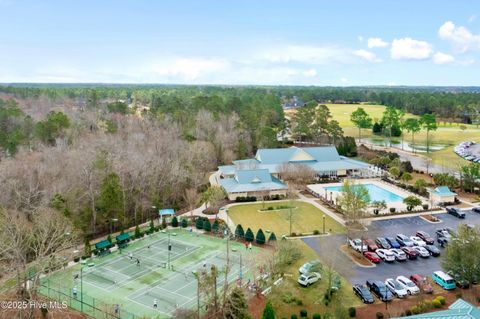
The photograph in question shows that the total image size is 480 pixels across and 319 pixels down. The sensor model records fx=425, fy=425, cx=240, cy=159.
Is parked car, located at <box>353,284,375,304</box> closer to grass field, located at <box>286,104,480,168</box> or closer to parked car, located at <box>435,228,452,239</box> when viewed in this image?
parked car, located at <box>435,228,452,239</box>

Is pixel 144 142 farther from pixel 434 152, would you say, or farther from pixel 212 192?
pixel 434 152

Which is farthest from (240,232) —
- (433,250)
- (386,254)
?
(433,250)

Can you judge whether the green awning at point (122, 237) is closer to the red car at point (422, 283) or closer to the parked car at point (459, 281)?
the red car at point (422, 283)

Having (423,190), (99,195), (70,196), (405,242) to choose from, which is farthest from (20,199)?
(423,190)

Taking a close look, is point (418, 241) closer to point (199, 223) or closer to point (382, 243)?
point (382, 243)

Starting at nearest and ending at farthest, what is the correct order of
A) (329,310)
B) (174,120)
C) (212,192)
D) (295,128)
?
(329,310) < (212,192) < (174,120) < (295,128)

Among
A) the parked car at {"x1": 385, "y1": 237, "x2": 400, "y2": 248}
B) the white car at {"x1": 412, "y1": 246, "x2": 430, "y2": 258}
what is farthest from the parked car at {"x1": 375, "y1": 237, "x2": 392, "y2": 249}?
the white car at {"x1": 412, "y1": 246, "x2": 430, "y2": 258}
